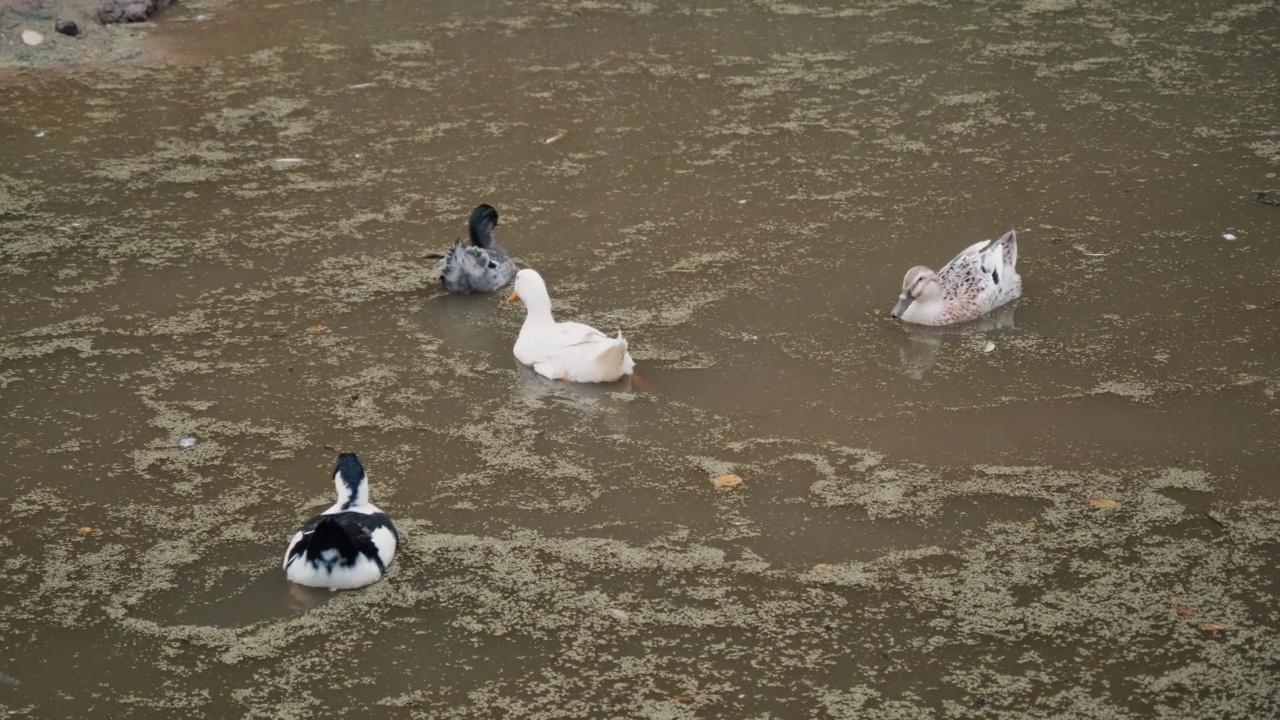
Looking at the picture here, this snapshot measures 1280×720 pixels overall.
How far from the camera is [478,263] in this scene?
514cm

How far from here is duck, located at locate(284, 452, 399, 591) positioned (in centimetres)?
341

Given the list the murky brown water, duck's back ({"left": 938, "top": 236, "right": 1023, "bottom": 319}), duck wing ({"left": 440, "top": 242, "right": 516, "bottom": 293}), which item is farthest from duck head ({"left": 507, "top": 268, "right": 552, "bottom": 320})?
duck's back ({"left": 938, "top": 236, "right": 1023, "bottom": 319})

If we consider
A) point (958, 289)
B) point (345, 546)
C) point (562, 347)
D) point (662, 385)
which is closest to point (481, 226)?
point (562, 347)

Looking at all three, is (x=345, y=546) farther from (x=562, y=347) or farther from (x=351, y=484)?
(x=562, y=347)

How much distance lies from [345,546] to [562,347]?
130 cm

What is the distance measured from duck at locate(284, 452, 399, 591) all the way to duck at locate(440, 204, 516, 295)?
1.62m

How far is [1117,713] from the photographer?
9.87 ft

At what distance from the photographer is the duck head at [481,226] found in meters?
5.28

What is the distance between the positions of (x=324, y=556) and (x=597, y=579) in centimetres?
69

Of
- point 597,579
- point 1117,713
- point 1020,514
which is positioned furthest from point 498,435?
point 1117,713

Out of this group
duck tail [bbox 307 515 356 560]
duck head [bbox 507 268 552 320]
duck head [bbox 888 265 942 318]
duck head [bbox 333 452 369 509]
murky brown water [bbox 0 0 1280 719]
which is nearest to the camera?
murky brown water [bbox 0 0 1280 719]

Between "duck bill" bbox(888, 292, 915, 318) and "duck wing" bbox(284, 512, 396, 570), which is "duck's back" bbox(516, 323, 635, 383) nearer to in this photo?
"duck bill" bbox(888, 292, 915, 318)

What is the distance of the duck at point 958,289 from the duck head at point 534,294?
124 centimetres

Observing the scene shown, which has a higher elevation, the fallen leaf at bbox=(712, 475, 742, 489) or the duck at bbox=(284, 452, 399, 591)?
the duck at bbox=(284, 452, 399, 591)
